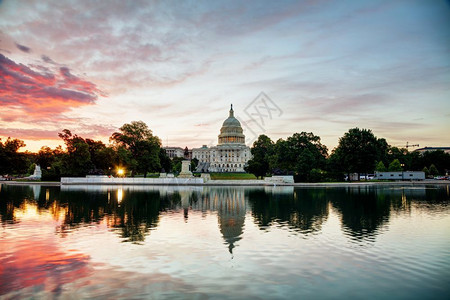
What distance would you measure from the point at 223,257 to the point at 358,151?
2524 inches

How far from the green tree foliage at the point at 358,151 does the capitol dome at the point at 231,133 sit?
3173 inches

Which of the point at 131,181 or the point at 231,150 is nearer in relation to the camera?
the point at 131,181

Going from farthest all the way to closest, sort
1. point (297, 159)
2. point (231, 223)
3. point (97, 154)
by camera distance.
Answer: point (297, 159) → point (97, 154) → point (231, 223)

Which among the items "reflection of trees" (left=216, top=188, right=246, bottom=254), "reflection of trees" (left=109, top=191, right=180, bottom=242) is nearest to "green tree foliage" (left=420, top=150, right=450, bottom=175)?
"reflection of trees" (left=216, top=188, right=246, bottom=254)

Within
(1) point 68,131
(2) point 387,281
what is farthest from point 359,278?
(1) point 68,131

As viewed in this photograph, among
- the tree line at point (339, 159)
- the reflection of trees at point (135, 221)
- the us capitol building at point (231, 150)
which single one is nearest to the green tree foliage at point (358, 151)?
the tree line at point (339, 159)

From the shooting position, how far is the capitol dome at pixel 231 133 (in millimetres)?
150625

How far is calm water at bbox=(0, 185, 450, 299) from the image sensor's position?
8688mm

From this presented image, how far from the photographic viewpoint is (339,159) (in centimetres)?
7188

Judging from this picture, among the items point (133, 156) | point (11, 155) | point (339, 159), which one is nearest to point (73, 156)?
point (133, 156)

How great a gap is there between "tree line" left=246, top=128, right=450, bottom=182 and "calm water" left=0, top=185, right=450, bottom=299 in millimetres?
49585

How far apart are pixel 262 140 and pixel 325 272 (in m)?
122

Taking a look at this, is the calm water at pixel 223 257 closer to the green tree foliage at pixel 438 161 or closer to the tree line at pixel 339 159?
the tree line at pixel 339 159

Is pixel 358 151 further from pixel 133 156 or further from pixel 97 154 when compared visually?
pixel 97 154
